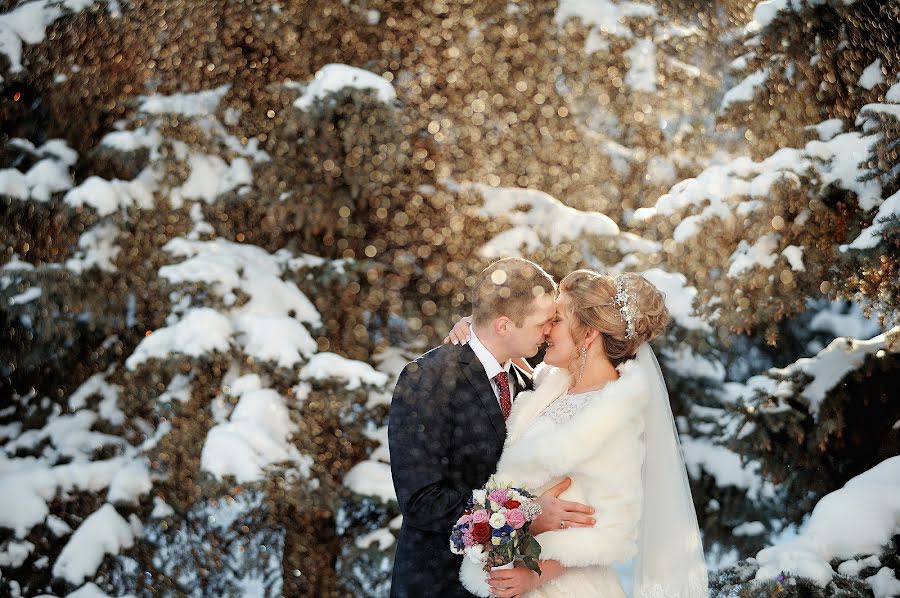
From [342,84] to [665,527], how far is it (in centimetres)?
422

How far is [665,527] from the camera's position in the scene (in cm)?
331

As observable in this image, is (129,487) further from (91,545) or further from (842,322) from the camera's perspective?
(842,322)

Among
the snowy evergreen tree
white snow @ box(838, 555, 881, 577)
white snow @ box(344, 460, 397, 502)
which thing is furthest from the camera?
white snow @ box(344, 460, 397, 502)

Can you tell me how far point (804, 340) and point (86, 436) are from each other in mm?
6755

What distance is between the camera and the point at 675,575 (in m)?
3.29

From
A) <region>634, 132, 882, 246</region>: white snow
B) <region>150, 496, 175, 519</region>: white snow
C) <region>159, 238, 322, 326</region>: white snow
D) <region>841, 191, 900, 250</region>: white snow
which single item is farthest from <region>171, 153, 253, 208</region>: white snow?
<region>841, 191, 900, 250</region>: white snow

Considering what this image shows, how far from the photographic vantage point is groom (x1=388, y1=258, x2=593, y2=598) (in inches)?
119

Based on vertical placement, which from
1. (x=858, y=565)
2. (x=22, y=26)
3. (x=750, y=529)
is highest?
(x=22, y=26)

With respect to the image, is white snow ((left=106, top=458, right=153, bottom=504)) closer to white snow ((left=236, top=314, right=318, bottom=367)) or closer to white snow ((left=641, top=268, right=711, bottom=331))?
white snow ((left=236, top=314, right=318, bottom=367))

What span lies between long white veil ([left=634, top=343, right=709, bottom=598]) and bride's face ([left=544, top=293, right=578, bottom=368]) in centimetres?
28

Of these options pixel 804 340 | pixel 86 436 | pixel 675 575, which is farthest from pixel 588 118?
pixel 675 575

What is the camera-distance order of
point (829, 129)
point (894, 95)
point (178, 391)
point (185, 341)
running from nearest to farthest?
point (894, 95) → point (829, 129) → point (185, 341) → point (178, 391)

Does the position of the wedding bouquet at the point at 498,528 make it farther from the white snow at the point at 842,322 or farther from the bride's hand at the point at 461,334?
the white snow at the point at 842,322

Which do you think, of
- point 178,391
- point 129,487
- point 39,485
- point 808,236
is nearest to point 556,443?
point 808,236
